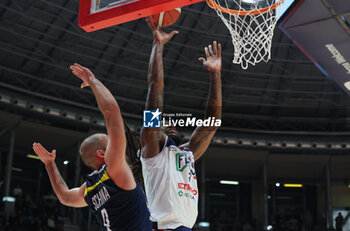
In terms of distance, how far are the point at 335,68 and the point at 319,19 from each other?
1283 millimetres

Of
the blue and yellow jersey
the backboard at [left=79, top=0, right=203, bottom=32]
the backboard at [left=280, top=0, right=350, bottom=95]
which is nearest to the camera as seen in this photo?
the blue and yellow jersey

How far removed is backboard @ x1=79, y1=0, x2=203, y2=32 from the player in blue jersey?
5.80ft

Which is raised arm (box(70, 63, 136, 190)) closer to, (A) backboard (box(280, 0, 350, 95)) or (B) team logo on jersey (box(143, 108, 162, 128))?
(B) team logo on jersey (box(143, 108, 162, 128))

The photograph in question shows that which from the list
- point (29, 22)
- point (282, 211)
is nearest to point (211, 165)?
point (282, 211)

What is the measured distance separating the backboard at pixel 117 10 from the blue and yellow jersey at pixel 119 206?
2096 mm

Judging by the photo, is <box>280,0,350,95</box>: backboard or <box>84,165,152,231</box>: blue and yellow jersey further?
<box>280,0,350,95</box>: backboard

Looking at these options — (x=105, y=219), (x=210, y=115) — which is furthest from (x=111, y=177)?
(x=210, y=115)

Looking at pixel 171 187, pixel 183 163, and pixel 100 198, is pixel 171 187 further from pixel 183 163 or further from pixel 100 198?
pixel 100 198

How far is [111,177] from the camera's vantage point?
3.42 metres

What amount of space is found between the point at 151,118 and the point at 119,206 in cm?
129

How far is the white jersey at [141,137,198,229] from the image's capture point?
14.5 ft

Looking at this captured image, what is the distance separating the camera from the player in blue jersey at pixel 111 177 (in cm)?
322

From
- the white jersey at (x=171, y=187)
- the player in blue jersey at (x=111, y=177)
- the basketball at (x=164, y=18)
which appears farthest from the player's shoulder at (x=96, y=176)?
the basketball at (x=164, y=18)

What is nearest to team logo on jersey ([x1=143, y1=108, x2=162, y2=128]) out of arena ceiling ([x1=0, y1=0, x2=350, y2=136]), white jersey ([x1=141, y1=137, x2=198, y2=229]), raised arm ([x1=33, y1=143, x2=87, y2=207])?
white jersey ([x1=141, y1=137, x2=198, y2=229])
